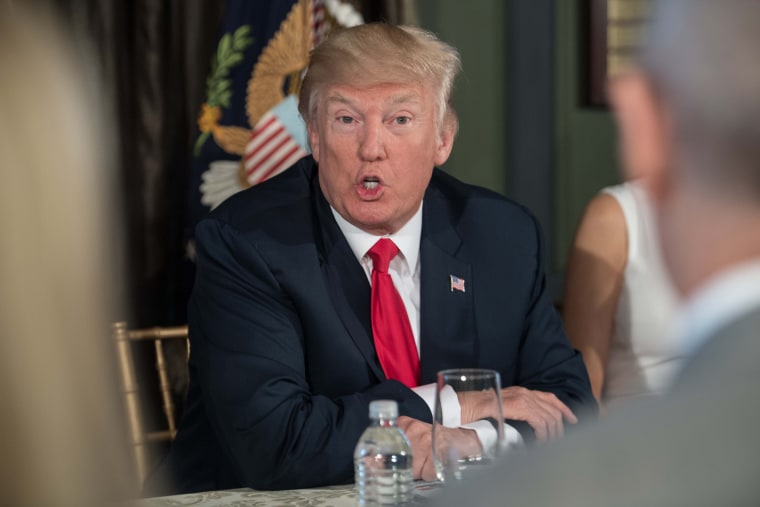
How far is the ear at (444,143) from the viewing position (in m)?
2.53

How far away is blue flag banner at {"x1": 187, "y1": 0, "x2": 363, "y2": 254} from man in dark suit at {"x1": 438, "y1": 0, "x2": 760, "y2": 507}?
2.97 metres

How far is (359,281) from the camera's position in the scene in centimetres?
237

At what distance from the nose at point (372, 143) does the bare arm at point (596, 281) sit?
733 millimetres

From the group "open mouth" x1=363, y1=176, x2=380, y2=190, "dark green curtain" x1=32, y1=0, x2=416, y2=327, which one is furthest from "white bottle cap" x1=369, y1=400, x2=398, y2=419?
"dark green curtain" x1=32, y1=0, x2=416, y2=327

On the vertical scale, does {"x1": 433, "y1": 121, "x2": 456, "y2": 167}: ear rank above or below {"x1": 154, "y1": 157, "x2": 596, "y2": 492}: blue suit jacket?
above

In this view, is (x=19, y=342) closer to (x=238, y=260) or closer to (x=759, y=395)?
(x=759, y=395)

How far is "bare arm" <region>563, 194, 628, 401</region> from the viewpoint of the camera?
2.84 m

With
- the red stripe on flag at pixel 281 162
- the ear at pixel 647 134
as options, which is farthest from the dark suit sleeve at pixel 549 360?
the ear at pixel 647 134

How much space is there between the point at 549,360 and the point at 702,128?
1732 millimetres

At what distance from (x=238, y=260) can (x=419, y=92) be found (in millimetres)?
545

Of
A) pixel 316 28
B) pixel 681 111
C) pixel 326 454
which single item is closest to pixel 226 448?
pixel 326 454

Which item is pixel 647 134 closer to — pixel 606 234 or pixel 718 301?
pixel 718 301

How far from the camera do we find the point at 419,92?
2.42 metres

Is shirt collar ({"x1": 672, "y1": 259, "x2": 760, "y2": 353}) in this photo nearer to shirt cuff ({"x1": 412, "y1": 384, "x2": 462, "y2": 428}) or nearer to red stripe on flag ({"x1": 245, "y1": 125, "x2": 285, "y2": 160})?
shirt cuff ({"x1": 412, "y1": 384, "x2": 462, "y2": 428})
